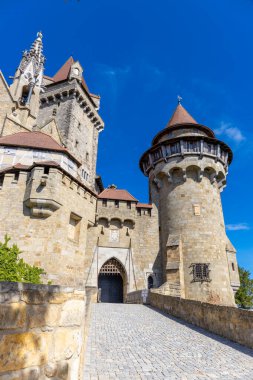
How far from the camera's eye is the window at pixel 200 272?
51.8ft

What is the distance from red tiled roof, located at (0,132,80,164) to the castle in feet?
0.20

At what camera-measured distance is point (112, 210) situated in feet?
61.7

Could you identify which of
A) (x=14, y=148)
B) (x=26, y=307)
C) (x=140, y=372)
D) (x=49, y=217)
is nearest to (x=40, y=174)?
(x=49, y=217)

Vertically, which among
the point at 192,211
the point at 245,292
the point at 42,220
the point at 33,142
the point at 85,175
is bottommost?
the point at 245,292

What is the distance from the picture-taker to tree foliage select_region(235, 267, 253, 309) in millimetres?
32844

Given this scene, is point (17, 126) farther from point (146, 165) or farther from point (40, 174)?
point (146, 165)

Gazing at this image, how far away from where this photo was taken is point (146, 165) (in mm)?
22016

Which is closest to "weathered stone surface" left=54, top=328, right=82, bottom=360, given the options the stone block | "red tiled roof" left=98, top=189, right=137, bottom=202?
the stone block

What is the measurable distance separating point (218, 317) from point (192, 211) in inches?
446

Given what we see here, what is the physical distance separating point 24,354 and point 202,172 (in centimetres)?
1848

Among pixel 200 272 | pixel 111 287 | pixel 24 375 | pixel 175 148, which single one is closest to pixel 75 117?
pixel 175 148

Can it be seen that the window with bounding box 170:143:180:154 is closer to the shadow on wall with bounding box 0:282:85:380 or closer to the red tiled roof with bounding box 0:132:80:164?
the red tiled roof with bounding box 0:132:80:164

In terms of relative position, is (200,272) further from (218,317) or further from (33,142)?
(33,142)

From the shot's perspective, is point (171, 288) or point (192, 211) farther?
point (192, 211)
